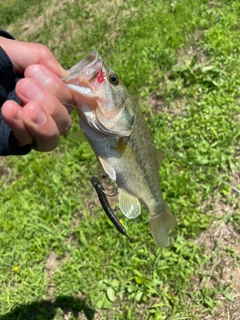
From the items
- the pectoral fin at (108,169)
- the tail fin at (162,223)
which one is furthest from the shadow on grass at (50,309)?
the pectoral fin at (108,169)

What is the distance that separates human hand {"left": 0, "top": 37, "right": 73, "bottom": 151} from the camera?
1.68 meters

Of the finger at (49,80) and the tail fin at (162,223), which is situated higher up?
the finger at (49,80)

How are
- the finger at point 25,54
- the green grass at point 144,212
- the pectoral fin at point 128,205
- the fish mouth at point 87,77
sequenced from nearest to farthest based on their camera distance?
1. the fish mouth at point 87,77
2. the finger at point 25,54
3. the pectoral fin at point 128,205
4. the green grass at point 144,212

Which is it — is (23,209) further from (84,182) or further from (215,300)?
(215,300)

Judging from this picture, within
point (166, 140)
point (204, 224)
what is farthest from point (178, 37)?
point (204, 224)

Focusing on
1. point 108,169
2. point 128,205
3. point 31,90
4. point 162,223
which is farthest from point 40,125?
point 162,223

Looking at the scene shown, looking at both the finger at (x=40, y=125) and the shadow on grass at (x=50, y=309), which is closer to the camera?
the finger at (x=40, y=125)

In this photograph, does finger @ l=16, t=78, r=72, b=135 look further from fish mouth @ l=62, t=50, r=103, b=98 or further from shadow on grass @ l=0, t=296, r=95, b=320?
shadow on grass @ l=0, t=296, r=95, b=320

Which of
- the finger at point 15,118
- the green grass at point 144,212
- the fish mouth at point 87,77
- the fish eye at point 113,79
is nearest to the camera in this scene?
the finger at point 15,118

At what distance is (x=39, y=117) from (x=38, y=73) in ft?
0.75

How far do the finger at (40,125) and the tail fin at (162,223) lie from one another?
0.92 meters

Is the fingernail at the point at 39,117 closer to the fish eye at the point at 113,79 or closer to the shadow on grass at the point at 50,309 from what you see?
the fish eye at the point at 113,79

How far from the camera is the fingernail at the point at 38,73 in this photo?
176cm

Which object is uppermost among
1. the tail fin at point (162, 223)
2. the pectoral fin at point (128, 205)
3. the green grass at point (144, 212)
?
the pectoral fin at point (128, 205)
